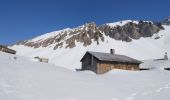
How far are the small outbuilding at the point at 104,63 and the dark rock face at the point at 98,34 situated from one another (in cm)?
8545

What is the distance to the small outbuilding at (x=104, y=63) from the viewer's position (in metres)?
51.3

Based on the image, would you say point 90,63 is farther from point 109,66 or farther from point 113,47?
point 113,47

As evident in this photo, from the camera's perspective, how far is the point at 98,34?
154750 millimetres

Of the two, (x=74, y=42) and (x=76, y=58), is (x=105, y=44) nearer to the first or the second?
(x=74, y=42)

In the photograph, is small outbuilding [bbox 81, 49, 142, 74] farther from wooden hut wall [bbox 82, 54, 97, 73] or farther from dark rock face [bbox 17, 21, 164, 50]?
dark rock face [bbox 17, 21, 164, 50]

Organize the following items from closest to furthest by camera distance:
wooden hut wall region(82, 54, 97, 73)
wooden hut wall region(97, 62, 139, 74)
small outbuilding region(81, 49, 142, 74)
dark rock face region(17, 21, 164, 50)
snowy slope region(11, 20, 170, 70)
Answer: wooden hut wall region(97, 62, 139, 74) < small outbuilding region(81, 49, 142, 74) < wooden hut wall region(82, 54, 97, 73) < snowy slope region(11, 20, 170, 70) < dark rock face region(17, 21, 164, 50)

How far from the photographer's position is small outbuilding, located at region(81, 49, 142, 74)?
51.3 metres

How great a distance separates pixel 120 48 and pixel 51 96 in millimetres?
128742

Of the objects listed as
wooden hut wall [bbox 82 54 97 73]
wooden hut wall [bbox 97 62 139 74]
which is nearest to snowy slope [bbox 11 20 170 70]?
wooden hut wall [bbox 82 54 97 73]

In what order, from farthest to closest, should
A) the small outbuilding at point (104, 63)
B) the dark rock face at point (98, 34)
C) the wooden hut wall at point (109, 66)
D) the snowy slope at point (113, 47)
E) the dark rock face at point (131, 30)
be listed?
the dark rock face at point (131, 30)
the dark rock face at point (98, 34)
the snowy slope at point (113, 47)
the small outbuilding at point (104, 63)
the wooden hut wall at point (109, 66)

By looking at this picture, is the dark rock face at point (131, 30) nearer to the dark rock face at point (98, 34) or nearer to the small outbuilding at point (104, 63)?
the dark rock face at point (98, 34)

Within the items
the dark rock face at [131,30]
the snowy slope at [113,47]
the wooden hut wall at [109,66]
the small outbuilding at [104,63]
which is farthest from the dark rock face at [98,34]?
the wooden hut wall at [109,66]

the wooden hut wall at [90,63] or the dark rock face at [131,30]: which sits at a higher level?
the dark rock face at [131,30]

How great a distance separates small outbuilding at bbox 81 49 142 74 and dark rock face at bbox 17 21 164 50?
85447 mm
